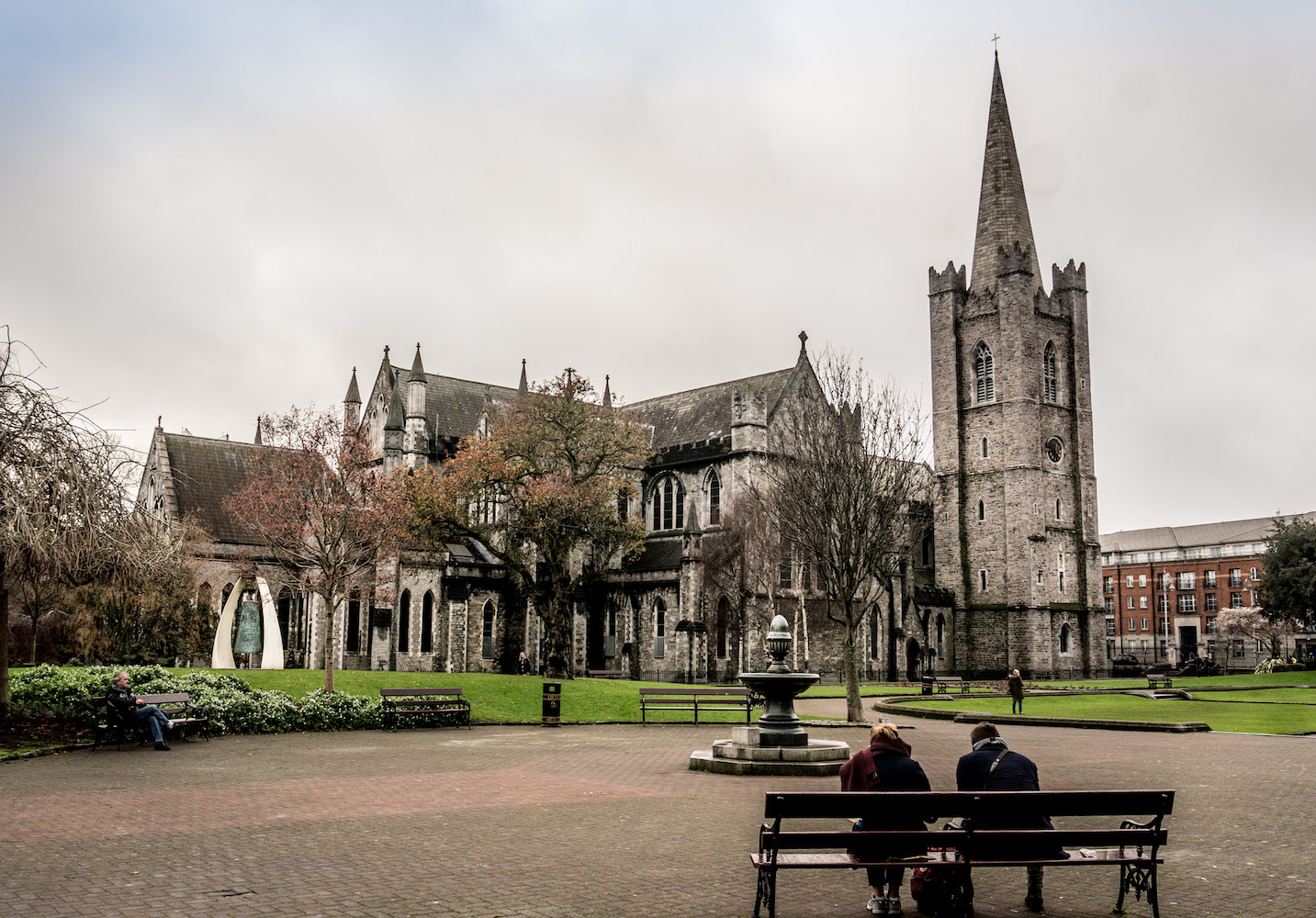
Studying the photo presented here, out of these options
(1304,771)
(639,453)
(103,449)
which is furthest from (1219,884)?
(639,453)

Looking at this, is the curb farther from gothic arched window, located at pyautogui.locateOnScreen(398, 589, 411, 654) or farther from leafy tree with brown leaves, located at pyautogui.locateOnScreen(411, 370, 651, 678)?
gothic arched window, located at pyautogui.locateOnScreen(398, 589, 411, 654)

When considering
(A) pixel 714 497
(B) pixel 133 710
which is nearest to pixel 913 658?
(A) pixel 714 497

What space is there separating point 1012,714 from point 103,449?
24836mm

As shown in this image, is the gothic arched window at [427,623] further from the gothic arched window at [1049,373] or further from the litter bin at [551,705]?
the gothic arched window at [1049,373]

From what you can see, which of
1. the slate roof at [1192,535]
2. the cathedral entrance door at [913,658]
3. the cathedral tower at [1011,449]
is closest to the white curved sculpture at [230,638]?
the cathedral entrance door at [913,658]

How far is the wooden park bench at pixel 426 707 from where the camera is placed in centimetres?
2625

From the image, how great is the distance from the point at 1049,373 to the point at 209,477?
5028cm

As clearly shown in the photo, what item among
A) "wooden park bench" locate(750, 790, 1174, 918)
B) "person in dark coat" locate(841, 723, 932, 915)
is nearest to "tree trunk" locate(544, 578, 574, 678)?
"person in dark coat" locate(841, 723, 932, 915)

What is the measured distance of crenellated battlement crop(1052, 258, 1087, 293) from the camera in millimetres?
69812

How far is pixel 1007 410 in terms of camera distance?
218 feet

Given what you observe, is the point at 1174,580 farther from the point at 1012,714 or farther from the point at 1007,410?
the point at 1012,714

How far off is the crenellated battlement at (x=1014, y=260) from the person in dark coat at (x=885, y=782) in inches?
2459

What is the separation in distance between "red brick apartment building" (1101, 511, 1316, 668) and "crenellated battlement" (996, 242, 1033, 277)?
41329 mm

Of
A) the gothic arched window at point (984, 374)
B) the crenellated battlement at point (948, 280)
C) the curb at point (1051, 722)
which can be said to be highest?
the crenellated battlement at point (948, 280)
